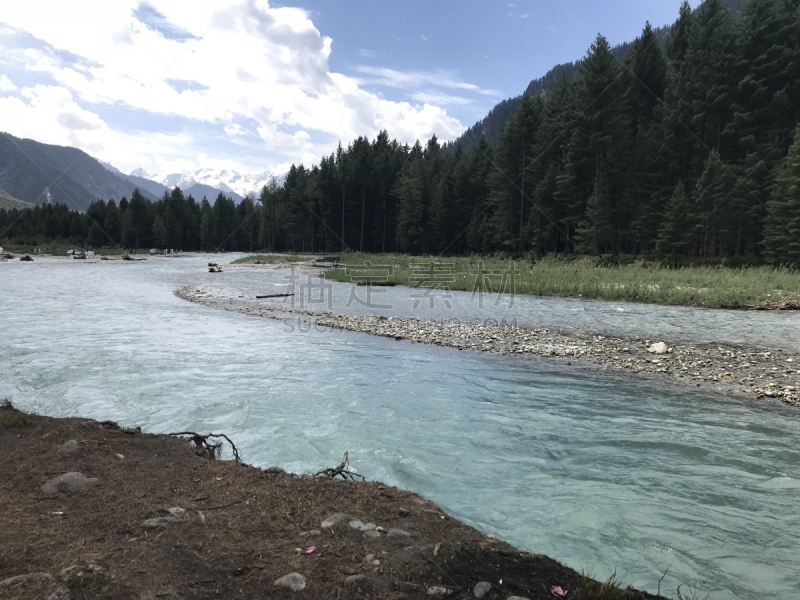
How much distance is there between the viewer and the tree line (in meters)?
39.2

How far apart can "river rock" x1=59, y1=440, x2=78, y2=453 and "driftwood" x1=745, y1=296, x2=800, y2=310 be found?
2661 cm

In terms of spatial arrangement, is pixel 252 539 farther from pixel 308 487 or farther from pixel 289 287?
pixel 289 287

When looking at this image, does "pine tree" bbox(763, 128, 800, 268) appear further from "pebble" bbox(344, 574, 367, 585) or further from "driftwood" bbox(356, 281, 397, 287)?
"pebble" bbox(344, 574, 367, 585)

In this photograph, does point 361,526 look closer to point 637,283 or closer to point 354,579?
point 354,579

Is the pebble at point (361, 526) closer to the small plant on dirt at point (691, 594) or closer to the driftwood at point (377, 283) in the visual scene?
the small plant on dirt at point (691, 594)

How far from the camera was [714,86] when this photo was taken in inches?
1781

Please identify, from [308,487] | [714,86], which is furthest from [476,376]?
[714,86]

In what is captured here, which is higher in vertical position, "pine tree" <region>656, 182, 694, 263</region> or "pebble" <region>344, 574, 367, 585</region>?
"pine tree" <region>656, 182, 694, 263</region>

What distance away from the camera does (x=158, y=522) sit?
12.9 ft

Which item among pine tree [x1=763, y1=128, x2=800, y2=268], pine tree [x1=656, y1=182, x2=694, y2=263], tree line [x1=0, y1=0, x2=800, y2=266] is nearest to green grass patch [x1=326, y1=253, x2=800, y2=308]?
pine tree [x1=763, y1=128, x2=800, y2=268]

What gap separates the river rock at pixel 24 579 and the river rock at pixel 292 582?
1478 millimetres

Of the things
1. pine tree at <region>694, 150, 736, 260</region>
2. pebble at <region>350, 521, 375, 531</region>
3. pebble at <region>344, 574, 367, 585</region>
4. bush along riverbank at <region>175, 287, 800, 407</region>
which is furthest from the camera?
pine tree at <region>694, 150, 736, 260</region>

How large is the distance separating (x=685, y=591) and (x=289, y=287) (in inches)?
1289

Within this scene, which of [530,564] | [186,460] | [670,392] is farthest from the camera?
[670,392]
